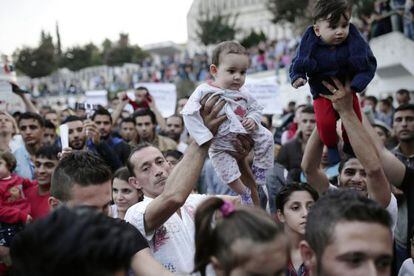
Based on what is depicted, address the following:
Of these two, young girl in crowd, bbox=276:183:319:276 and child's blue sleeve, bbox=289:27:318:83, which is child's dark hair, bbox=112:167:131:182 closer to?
young girl in crowd, bbox=276:183:319:276

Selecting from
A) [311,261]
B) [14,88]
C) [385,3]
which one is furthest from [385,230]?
[385,3]

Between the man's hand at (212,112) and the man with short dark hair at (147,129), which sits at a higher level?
the man's hand at (212,112)

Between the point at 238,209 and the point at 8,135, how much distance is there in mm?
4804

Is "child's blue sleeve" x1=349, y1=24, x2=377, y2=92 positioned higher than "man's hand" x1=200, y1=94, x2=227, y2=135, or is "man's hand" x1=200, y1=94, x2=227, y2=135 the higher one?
"child's blue sleeve" x1=349, y1=24, x2=377, y2=92

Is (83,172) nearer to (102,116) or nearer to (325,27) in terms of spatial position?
(325,27)

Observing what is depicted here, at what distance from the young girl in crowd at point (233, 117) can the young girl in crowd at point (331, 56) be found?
0.38 meters

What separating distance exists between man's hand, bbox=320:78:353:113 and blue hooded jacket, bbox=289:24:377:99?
4cm

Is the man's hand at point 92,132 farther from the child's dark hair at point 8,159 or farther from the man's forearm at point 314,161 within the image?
the man's forearm at point 314,161

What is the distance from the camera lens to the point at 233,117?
336cm

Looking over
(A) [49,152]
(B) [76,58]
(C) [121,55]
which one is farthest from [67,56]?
(A) [49,152]

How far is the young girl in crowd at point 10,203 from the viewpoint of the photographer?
4.47 m

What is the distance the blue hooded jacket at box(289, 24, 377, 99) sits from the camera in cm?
313

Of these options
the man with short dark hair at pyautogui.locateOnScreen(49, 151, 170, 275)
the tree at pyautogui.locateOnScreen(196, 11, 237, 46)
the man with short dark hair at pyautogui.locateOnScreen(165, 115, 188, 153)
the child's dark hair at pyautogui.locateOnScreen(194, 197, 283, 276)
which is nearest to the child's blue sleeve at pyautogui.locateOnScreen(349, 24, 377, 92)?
the child's dark hair at pyautogui.locateOnScreen(194, 197, 283, 276)

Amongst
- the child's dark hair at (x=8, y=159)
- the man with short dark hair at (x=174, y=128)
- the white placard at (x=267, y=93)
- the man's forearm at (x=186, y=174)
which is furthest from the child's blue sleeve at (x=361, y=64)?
the white placard at (x=267, y=93)
